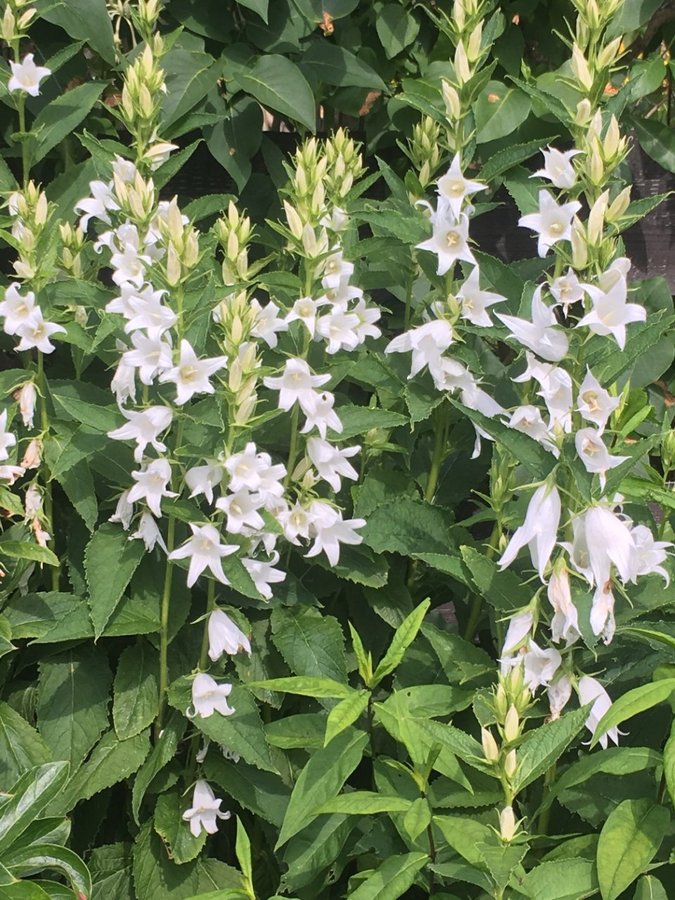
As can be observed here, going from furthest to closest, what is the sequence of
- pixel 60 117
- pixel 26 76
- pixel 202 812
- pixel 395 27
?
pixel 395 27 → pixel 60 117 → pixel 26 76 → pixel 202 812

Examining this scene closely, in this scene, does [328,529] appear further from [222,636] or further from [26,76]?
[26,76]

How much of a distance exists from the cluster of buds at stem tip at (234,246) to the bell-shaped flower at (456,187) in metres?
0.37

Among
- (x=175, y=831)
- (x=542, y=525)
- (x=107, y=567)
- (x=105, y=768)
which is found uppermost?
(x=542, y=525)

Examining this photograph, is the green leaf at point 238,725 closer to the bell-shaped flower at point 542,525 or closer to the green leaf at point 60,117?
the bell-shaped flower at point 542,525

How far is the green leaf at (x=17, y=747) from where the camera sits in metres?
1.55

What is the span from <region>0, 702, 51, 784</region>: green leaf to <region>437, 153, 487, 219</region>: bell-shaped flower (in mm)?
1188

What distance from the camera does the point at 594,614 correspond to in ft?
4.11

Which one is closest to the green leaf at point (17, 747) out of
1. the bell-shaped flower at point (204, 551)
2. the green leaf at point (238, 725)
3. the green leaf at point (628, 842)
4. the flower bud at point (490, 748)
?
the green leaf at point (238, 725)

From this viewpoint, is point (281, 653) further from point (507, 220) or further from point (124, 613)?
point (507, 220)

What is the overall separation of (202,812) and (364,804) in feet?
1.61

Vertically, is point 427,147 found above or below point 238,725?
above

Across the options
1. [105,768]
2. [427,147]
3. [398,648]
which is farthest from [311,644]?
[427,147]

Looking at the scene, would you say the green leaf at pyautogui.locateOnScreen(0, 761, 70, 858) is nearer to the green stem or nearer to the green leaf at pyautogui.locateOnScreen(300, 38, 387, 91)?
the green stem

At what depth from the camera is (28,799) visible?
1311 millimetres
